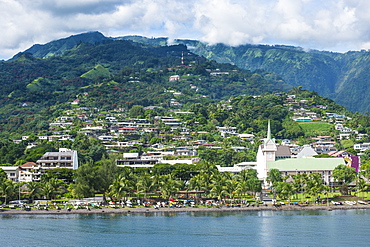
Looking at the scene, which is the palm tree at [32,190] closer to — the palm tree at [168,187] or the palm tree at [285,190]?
the palm tree at [168,187]

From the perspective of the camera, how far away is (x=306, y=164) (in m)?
135

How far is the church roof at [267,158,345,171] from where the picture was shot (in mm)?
133000

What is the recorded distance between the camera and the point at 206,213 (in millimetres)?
101688

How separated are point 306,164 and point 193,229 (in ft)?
187

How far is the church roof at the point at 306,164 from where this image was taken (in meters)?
133

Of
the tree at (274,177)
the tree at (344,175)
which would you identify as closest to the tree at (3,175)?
the tree at (274,177)

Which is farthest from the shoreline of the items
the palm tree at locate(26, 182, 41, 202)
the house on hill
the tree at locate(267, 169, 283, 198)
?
the house on hill

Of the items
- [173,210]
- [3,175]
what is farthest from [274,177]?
[3,175]

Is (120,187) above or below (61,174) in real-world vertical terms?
below

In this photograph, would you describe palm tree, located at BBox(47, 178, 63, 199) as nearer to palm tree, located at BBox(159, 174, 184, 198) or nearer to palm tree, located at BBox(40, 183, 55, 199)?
palm tree, located at BBox(40, 183, 55, 199)

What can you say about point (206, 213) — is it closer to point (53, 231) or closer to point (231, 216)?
point (231, 216)

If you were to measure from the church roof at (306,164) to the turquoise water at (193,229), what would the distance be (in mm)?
30686

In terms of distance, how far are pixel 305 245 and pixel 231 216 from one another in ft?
82.8

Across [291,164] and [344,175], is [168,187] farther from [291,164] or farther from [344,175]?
[344,175]
